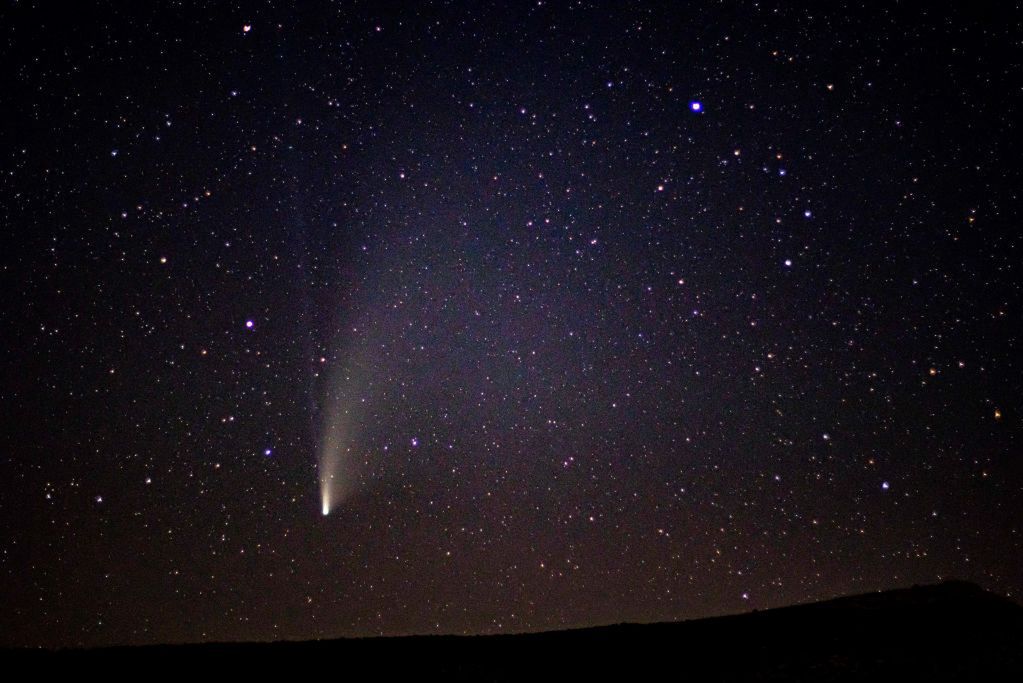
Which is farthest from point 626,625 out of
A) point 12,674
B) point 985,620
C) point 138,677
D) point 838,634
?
point 12,674

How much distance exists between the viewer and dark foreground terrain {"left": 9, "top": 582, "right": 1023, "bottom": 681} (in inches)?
128

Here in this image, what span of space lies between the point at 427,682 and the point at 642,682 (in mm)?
1026

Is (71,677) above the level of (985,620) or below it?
above

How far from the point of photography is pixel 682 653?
360 cm

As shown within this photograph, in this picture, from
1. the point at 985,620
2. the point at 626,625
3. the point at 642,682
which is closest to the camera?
the point at 642,682

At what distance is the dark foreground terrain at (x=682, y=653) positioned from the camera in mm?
3254

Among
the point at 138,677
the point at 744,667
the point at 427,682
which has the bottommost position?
the point at 744,667

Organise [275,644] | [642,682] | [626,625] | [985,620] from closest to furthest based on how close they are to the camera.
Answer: [642,682] < [985,620] < [275,644] < [626,625]

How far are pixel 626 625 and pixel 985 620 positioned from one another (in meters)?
1.89

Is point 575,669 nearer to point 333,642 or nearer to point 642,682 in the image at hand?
point 642,682

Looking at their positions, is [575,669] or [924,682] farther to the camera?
[575,669]

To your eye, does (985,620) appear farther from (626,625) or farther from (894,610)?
(626,625)

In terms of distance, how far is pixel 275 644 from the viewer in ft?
12.6

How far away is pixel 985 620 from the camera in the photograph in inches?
142
